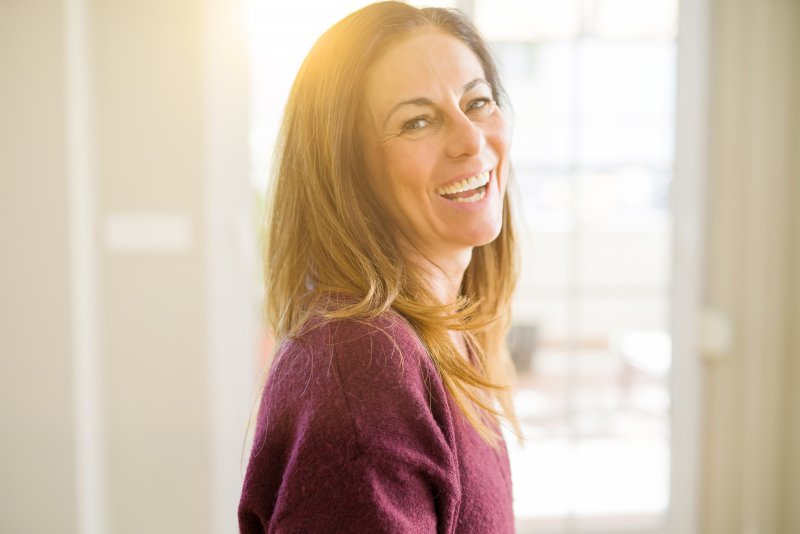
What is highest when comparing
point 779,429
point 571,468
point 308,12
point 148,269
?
point 308,12

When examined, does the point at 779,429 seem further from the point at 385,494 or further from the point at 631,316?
the point at 385,494

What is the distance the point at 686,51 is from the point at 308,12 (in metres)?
1.33

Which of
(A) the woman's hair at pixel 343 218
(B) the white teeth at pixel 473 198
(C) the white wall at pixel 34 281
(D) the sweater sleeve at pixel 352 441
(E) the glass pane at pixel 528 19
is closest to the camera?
(D) the sweater sleeve at pixel 352 441

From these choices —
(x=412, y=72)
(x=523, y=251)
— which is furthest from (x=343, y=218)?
(x=523, y=251)

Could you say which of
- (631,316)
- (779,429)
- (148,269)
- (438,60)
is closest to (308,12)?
(148,269)

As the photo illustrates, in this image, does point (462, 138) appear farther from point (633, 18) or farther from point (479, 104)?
point (633, 18)

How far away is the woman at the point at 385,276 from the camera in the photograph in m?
0.67

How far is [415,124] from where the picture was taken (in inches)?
36.6

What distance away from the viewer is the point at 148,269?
252 cm

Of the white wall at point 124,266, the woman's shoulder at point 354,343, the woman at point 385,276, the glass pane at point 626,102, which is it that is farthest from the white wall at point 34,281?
the woman's shoulder at point 354,343

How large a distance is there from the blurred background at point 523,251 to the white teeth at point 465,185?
170 cm

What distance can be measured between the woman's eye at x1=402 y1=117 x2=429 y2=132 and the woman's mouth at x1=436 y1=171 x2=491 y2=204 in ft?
0.27

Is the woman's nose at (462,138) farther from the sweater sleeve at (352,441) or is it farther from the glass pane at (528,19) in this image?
the glass pane at (528,19)

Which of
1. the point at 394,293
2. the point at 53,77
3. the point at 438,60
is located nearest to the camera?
the point at 394,293
